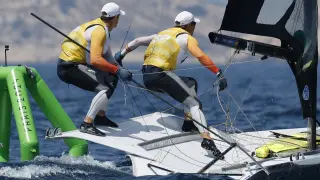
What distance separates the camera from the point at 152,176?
33.9 feet

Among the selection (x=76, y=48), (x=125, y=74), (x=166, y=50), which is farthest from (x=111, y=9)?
(x=125, y=74)

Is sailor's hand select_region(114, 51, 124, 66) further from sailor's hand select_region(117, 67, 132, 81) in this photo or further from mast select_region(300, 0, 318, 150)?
mast select_region(300, 0, 318, 150)

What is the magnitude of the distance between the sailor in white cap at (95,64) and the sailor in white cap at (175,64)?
1.41 ft

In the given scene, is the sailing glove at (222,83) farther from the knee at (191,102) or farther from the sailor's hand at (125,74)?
the sailor's hand at (125,74)

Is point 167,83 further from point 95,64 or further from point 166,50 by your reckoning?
point 95,64

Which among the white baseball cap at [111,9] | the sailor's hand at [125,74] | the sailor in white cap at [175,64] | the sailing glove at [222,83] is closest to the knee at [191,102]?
the sailor in white cap at [175,64]

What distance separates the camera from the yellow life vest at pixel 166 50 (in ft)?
36.9

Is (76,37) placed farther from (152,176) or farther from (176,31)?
(152,176)

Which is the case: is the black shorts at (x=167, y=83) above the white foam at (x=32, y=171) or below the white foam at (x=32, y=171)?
above

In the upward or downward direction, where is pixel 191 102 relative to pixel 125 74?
downward

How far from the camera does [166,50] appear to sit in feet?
37.0

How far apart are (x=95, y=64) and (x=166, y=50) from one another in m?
0.86

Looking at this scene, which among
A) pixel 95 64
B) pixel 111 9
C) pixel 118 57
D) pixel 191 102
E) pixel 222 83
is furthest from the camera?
pixel 118 57

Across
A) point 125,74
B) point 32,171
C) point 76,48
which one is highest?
point 76,48
